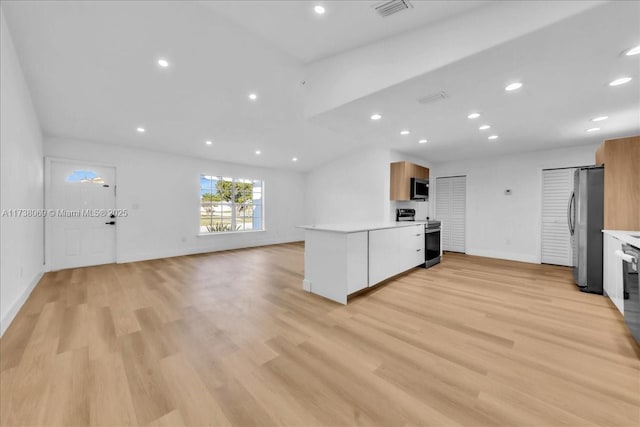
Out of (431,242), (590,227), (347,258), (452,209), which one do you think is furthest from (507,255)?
(347,258)

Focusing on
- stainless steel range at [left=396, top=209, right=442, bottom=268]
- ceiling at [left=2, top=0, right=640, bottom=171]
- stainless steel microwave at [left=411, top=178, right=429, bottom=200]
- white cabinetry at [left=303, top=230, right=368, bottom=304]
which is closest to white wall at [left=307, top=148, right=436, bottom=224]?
stainless steel microwave at [left=411, top=178, right=429, bottom=200]

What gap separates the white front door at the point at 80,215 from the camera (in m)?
4.49

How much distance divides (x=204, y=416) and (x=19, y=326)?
99.2 inches

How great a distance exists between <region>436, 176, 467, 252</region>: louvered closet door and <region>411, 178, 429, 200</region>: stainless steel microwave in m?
1.11

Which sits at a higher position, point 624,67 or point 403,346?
point 624,67

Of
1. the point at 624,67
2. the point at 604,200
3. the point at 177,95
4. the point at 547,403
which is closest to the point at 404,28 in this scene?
the point at 624,67

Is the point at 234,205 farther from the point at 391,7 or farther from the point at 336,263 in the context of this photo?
the point at 391,7

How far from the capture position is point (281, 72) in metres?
3.36

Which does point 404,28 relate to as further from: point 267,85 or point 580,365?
point 580,365

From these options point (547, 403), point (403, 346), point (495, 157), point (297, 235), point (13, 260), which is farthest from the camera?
point (297, 235)

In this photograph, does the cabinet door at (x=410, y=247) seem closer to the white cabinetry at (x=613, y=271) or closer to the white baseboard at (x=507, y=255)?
the white cabinetry at (x=613, y=271)

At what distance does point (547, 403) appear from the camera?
143 cm

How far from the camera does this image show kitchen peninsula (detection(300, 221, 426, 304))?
2.93 meters

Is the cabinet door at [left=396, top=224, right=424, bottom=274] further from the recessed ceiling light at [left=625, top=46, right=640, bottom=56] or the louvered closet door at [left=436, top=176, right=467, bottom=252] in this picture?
the recessed ceiling light at [left=625, top=46, right=640, bottom=56]
